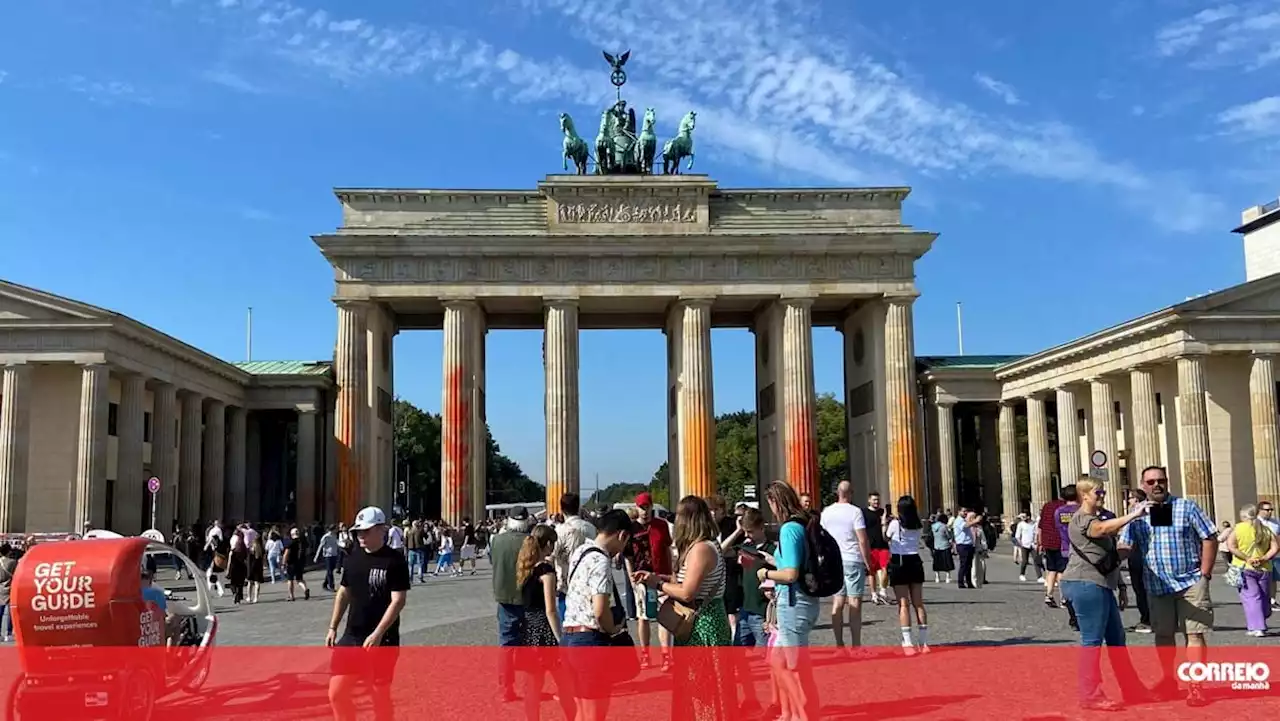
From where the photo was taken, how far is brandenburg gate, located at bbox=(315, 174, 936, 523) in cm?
4841

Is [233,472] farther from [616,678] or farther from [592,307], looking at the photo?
[616,678]

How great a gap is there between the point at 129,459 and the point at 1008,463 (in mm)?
39499

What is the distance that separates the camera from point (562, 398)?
4856 centimetres

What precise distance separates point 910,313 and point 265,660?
4020cm

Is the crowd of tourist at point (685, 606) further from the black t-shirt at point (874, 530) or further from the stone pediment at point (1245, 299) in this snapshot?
the stone pediment at point (1245, 299)

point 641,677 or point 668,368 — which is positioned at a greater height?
point 668,368

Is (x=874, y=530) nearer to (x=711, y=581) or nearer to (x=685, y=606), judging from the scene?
(x=711, y=581)

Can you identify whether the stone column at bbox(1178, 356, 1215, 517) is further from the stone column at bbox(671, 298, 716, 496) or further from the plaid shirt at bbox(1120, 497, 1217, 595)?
the plaid shirt at bbox(1120, 497, 1217, 595)

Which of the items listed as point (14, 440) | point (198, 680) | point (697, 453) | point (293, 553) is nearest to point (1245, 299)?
point (697, 453)

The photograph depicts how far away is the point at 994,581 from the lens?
26.5m

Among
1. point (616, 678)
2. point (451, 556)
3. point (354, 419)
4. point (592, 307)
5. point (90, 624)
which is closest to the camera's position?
point (616, 678)

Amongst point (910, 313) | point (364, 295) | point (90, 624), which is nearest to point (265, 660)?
point (90, 624)

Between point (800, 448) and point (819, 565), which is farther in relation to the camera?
point (800, 448)
